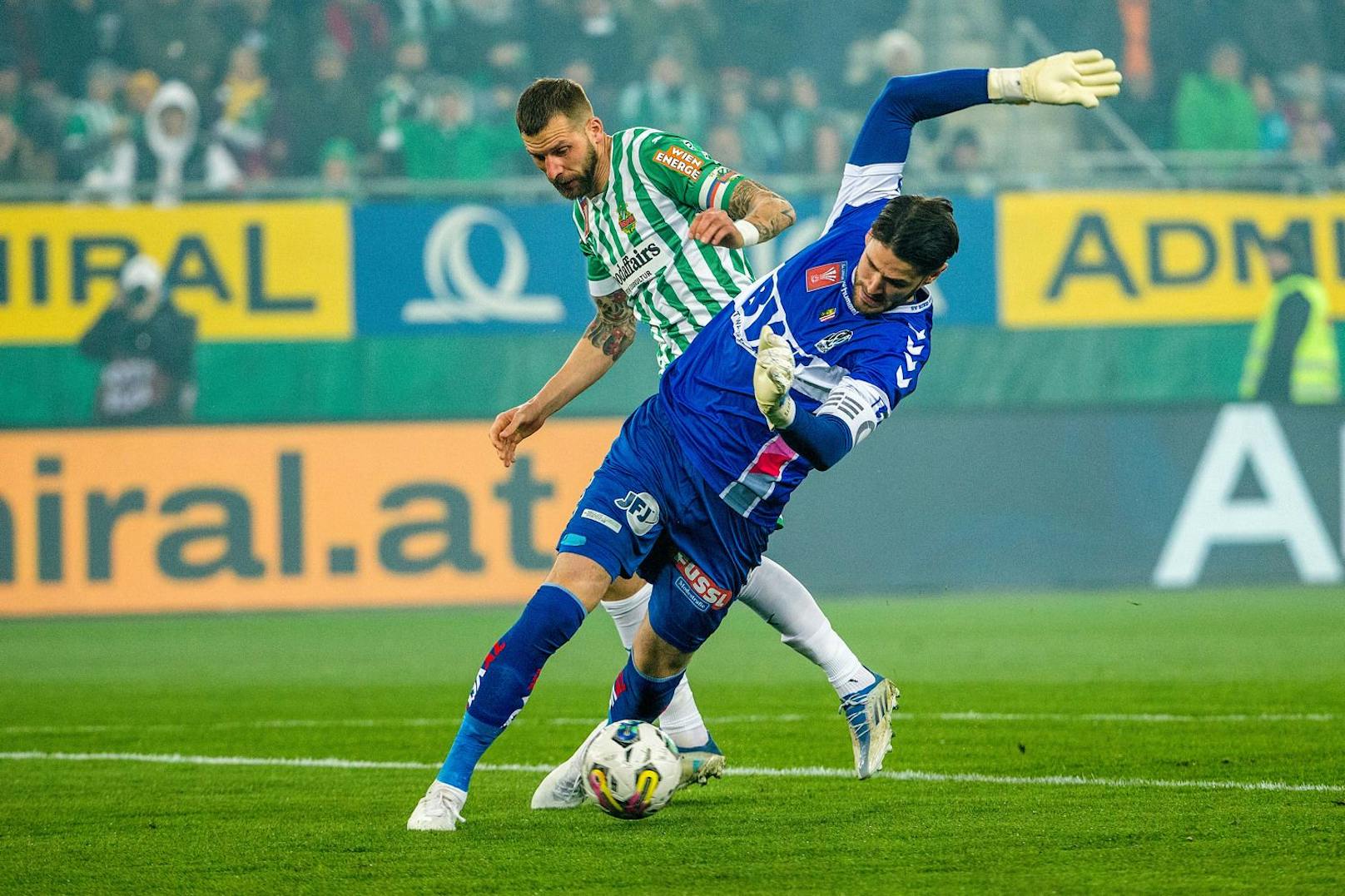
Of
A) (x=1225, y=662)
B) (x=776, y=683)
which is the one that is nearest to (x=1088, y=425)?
(x=1225, y=662)

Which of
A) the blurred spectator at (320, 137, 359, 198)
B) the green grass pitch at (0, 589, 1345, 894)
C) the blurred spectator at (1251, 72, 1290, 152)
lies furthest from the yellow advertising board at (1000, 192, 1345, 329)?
the blurred spectator at (320, 137, 359, 198)

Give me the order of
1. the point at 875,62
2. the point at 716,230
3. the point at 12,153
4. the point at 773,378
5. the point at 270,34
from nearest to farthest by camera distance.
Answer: the point at 773,378 < the point at 716,230 < the point at 12,153 < the point at 270,34 < the point at 875,62

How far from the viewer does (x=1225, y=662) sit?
948 centimetres

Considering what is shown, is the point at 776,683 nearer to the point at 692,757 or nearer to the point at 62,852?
the point at 692,757

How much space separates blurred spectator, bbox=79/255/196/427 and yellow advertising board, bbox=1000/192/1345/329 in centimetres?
633

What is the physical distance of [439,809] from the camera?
4930 millimetres

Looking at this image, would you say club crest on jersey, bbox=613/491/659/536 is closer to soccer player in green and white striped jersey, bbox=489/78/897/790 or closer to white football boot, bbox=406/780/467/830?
soccer player in green and white striped jersey, bbox=489/78/897/790

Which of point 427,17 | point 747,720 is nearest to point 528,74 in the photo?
point 427,17

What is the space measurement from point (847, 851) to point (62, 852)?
2.00 meters

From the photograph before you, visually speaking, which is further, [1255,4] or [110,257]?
[1255,4]

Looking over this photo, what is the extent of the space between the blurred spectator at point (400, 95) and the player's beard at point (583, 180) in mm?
10558

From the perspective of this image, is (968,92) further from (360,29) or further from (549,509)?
(360,29)

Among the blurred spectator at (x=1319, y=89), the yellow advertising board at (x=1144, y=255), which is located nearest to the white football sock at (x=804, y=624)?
the yellow advertising board at (x=1144, y=255)

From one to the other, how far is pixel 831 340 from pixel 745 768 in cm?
172
